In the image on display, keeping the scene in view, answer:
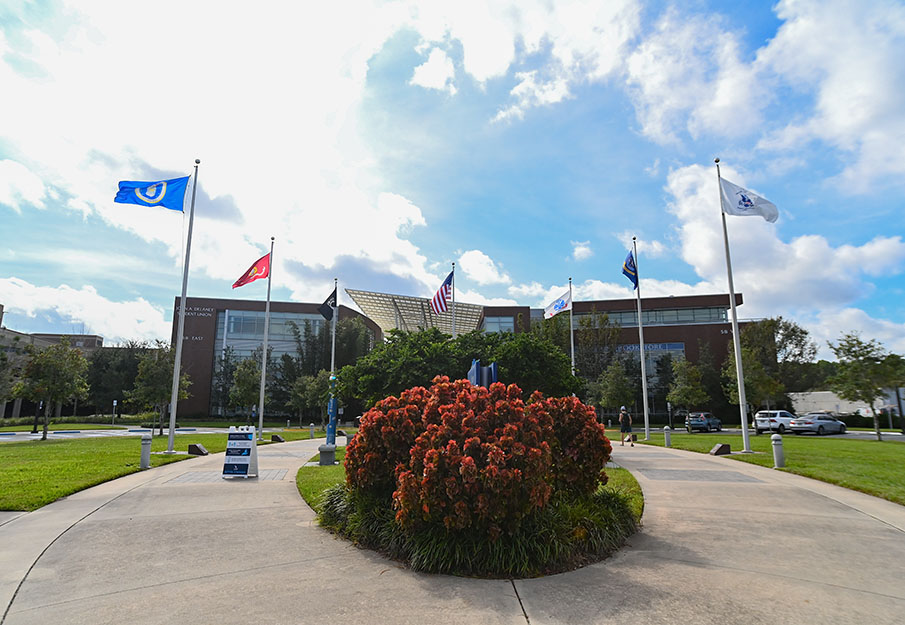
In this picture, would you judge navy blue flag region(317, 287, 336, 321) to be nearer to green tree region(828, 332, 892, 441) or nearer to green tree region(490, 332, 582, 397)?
green tree region(490, 332, 582, 397)

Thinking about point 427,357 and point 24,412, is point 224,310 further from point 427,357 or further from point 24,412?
point 427,357

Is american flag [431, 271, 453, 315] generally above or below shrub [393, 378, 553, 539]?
above

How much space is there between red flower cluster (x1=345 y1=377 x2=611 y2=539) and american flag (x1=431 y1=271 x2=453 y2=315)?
1568 cm

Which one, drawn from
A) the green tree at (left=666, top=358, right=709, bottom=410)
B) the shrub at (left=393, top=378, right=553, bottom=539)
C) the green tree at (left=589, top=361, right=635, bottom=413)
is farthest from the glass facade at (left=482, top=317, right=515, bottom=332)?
the shrub at (left=393, top=378, right=553, bottom=539)

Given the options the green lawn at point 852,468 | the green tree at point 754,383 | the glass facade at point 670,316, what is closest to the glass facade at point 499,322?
the glass facade at point 670,316

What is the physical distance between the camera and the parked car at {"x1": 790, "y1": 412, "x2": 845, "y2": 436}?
1319 inches

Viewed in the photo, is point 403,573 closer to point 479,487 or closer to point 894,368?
point 479,487

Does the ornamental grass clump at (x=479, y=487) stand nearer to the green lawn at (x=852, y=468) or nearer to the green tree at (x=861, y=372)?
the green lawn at (x=852, y=468)

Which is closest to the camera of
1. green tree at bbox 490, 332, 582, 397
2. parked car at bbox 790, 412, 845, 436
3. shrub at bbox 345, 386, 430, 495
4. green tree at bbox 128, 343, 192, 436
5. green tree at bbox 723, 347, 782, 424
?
shrub at bbox 345, 386, 430, 495

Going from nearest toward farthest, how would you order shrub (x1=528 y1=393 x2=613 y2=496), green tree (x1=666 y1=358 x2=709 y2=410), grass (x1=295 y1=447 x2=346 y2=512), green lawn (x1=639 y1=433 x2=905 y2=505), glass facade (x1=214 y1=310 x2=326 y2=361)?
shrub (x1=528 y1=393 x2=613 y2=496), grass (x1=295 y1=447 x2=346 y2=512), green lawn (x1=639 y1=433 x2=905 y2=505), green tree (x1=666 y1=358 x2=709 y2=410), glass facade (x1=214 y1=310 x2=326 y2=361)

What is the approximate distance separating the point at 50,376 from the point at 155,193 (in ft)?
58.0

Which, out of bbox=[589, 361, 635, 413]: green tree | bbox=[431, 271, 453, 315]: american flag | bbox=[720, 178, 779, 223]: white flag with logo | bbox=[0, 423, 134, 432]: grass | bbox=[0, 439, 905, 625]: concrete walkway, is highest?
bbox=[720, 178, 779, 223]: white flag with logo

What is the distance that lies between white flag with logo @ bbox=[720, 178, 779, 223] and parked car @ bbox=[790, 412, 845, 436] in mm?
22321

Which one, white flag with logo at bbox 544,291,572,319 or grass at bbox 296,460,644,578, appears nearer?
grass at bbox 296,460,644,578
